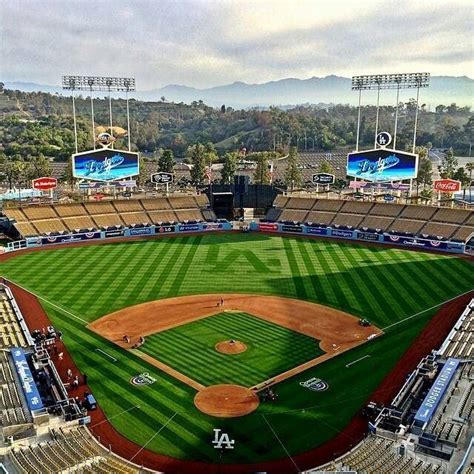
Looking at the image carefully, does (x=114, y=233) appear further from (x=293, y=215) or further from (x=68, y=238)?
(x=293, y=215)

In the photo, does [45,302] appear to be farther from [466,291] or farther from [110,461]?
[466,291]

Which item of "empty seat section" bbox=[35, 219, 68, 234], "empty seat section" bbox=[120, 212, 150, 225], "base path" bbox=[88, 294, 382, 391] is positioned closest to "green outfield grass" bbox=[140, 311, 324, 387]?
"base path" bbox=[88, 294, 382, 391]

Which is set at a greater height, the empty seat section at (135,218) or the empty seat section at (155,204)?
the empty seat section at (155,204)

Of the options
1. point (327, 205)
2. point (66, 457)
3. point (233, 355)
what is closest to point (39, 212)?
point (327, 205)

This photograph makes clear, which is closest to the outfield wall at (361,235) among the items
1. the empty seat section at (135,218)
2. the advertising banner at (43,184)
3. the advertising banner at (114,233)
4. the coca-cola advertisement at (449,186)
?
the coca-cola advertisement at (449,186)

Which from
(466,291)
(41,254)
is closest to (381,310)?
(466,291)

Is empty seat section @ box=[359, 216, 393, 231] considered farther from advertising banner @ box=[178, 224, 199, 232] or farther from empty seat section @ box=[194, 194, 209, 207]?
empty seat section @ box=[194, 194, 209, 207]

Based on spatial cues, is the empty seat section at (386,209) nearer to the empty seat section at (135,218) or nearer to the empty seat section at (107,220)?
the empty seat section at (135,218)
